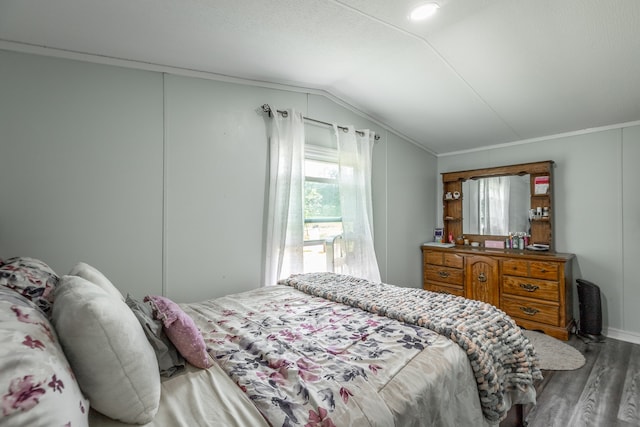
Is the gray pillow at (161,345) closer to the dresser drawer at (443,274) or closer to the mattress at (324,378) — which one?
the mattress at (324,378)

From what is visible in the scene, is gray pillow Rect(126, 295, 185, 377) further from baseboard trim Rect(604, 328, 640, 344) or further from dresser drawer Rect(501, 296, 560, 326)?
baseboard trim Rect(604, 328, 640, 344)

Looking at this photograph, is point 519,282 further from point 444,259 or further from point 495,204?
point 495,204

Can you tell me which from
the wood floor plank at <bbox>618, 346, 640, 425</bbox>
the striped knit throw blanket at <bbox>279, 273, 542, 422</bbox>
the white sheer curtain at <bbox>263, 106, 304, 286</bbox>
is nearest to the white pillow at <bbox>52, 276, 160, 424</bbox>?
the striped knit throw blanket at <bbox>279, 273, 542, 422</bbox>

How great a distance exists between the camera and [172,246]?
218cm

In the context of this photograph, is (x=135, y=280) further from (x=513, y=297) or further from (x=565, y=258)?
(x=565, y=258)

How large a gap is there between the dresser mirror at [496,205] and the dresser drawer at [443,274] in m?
0.66

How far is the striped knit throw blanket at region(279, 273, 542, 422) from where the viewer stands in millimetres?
1283

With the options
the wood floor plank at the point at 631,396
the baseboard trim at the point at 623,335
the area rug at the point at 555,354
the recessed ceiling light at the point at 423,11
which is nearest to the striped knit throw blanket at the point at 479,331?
the wood floor plank at the point at 631,396

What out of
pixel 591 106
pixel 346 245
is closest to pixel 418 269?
pixel 346 245

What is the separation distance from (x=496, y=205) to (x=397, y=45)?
2620 mm

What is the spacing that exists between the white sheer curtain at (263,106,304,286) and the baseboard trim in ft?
10.7

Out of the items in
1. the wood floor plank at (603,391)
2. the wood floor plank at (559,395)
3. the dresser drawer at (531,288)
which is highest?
the dresser drawer at (531,288)

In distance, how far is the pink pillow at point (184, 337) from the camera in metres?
1.12

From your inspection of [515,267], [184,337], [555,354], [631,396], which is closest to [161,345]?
[184,337]
